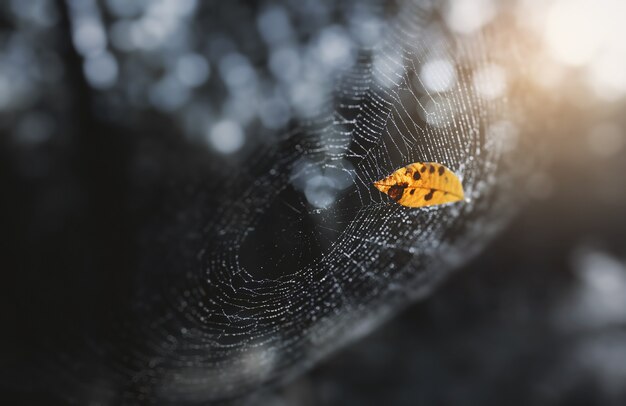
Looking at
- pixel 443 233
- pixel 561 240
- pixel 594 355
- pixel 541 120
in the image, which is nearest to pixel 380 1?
pixel 541 120

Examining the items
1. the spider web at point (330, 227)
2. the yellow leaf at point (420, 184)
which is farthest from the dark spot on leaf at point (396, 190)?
the spider web at point (330, 227)

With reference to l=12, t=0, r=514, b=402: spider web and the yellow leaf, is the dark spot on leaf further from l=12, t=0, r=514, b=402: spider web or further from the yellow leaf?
l=12, t=0, r=514, b=402: spider web

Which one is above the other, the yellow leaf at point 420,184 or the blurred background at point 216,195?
the blurred background at point 216,195

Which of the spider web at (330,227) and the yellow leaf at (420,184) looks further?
the spider web at (330,227)

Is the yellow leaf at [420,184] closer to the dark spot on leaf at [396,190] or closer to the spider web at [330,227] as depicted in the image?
the dark spot on leaf at [396,190]

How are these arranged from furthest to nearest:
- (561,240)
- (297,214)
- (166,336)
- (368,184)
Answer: (561,240) → (166,336) → (297,214) → (368,184)

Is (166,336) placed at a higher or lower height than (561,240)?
lower

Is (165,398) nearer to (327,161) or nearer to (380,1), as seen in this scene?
(327,161)

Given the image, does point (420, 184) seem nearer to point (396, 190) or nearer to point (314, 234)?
point (396, 190)
